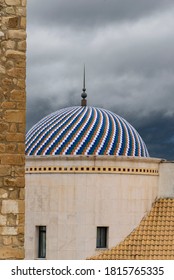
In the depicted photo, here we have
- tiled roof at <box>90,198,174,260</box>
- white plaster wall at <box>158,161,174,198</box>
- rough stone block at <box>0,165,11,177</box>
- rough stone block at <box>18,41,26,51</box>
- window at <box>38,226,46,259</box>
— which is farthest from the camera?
white plaster wall at <box>158,161,174,198</box>

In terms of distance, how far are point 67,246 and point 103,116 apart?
2.95m

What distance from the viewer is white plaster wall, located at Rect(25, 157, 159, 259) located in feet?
40.8

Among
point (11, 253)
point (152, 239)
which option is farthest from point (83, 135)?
point (11, 253)

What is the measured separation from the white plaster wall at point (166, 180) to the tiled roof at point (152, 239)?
0.43ft

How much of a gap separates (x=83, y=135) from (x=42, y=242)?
86.8 inches

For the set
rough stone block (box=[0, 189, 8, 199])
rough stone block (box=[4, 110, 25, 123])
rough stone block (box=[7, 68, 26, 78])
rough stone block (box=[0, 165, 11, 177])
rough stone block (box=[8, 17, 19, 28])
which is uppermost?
rough stone block (box=[8, 17, 19, 28])

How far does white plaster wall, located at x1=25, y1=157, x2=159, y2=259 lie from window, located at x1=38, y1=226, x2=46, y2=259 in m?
0.11

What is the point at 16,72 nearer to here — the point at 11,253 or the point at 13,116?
the point at 13,116

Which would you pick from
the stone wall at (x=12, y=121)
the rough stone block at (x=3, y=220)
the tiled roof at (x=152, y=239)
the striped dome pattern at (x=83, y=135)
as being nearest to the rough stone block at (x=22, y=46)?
the stone wall at (x=12, y=121)

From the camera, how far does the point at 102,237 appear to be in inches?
495

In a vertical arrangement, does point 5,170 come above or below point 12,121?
below

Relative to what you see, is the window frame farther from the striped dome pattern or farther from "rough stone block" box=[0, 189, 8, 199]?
"rough stone block" box=[0, 189, 8, 199]

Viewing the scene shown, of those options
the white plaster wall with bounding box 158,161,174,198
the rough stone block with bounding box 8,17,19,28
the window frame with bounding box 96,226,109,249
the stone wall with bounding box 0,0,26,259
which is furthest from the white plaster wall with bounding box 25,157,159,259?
the rough stone block with bounding box 8,17,19,28

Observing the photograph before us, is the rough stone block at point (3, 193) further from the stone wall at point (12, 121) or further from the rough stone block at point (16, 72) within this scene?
the rough stone block at point (16, 72)
